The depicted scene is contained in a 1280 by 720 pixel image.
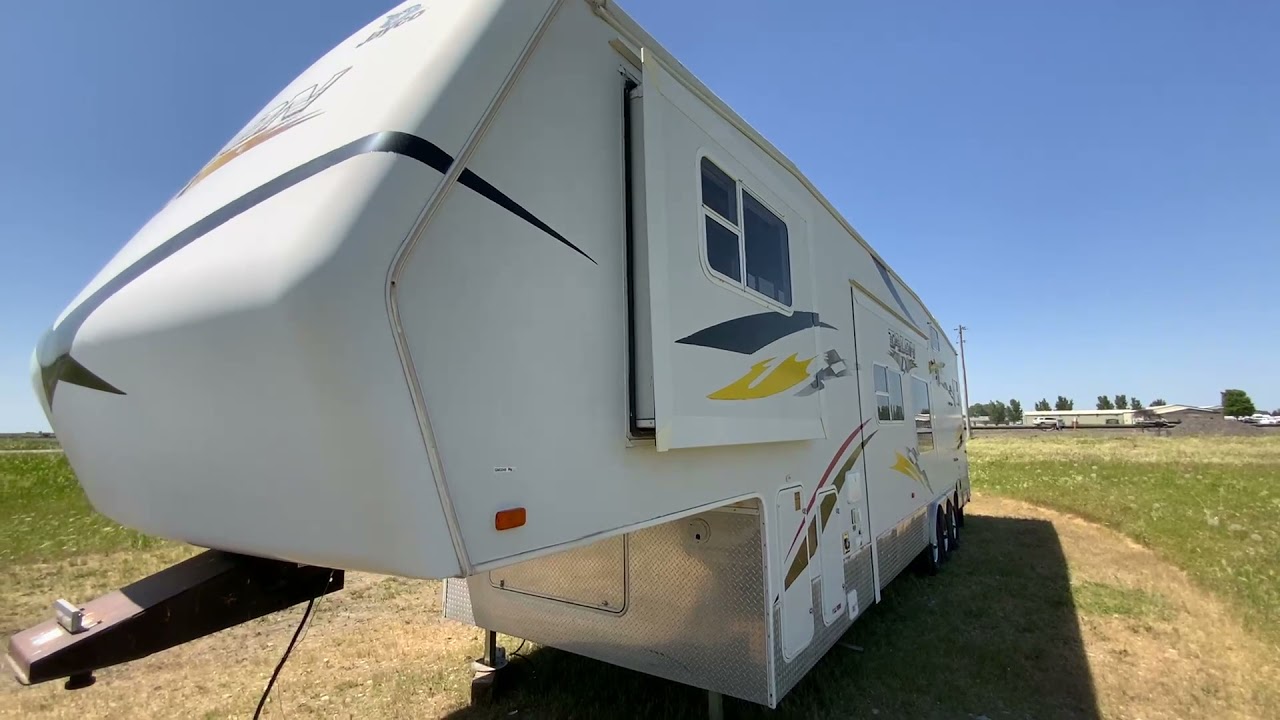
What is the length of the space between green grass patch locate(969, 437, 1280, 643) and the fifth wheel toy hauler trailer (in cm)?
589

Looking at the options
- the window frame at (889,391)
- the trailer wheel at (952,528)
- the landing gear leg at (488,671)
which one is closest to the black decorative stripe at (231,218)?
the landing gear leg at (488,671)

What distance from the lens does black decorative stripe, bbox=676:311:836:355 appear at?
9.05 ft

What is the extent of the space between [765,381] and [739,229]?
803mm

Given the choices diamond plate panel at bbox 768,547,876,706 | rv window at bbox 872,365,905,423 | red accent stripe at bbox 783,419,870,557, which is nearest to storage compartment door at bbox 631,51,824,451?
red accent stripe at bbox 783,419,870,557

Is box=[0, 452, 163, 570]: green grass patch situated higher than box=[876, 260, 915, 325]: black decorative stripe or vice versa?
box=[876, 260, 915, 325]: black decorative stripe

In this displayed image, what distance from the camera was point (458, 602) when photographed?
13.8ft

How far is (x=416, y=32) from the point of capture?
203 cm

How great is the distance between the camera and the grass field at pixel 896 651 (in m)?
4.17

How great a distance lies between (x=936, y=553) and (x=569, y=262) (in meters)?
7.46

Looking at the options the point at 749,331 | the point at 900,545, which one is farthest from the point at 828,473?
the point at 900,545

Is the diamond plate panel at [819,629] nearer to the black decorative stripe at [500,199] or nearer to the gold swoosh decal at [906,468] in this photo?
the gold swoosh decal at [906,468]

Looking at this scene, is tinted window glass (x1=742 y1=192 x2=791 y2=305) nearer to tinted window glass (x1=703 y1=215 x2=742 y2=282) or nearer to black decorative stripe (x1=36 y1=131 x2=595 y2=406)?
tinted window glass (x1=703 y1=215 x2=742 y2=282)

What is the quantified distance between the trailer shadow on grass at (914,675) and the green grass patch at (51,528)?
4843 millimetres

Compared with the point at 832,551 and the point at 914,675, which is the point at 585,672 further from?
the point at 914,675
